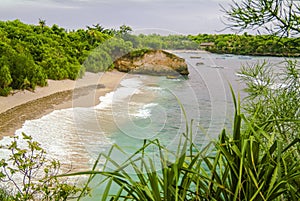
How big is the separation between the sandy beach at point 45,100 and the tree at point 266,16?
4.92 metres

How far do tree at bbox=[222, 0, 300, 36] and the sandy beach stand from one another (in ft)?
16.1

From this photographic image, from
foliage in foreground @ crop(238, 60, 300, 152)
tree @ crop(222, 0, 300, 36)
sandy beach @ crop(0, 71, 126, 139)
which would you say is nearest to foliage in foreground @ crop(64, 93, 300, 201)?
foliage in foreground @ crop(238, 60, 300, 152)

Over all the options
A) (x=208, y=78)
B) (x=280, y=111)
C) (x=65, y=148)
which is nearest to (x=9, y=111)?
(x=65, y=148)

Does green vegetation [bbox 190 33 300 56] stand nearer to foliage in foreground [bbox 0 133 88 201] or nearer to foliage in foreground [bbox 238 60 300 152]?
foliage in foreground [bbox 238 60 300 152]

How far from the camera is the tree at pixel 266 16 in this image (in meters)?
1.18

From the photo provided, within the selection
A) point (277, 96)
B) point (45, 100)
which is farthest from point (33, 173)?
point (45, 100)

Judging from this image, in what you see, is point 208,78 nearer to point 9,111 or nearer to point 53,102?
point 9,111

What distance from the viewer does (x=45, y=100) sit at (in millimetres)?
9758

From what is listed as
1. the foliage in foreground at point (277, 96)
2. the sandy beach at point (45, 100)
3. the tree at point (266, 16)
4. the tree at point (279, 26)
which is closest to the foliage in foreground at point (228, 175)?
the foliage in foreground at point (277, 96)

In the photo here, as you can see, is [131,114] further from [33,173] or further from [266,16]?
[266,16]

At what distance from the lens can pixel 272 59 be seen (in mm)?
1792

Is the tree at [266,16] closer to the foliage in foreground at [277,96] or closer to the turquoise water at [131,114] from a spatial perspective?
the foliage in foreground at [277,96]

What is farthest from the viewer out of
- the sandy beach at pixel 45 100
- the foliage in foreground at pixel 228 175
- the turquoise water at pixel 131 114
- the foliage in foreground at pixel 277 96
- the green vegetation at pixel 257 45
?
the sandy beach at pixel 45 100

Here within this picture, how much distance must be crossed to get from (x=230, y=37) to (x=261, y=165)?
0.94 metres
